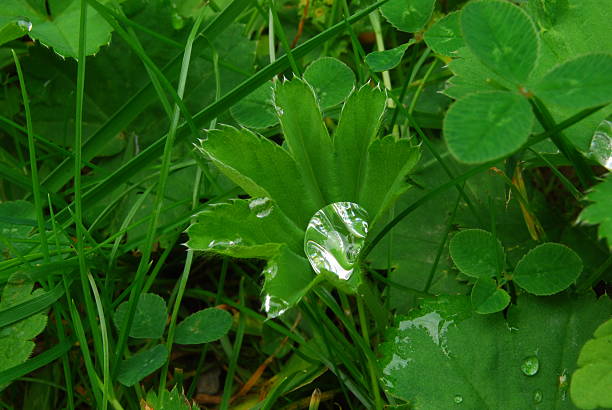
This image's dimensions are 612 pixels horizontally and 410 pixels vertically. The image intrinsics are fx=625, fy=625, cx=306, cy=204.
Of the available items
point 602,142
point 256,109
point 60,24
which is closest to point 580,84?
point 602,142

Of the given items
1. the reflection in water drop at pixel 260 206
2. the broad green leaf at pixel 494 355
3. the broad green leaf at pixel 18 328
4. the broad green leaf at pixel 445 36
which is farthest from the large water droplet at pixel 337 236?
the broad green leaf at pixel 18 328

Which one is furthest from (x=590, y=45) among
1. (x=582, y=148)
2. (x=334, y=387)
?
(x=334, y=387)

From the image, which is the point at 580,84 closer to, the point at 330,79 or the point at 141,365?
the point at 330,79

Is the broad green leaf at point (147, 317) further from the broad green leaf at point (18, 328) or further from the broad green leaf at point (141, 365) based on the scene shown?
the broad green leaf at point (18, 328)

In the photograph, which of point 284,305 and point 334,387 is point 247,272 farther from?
point 284,305

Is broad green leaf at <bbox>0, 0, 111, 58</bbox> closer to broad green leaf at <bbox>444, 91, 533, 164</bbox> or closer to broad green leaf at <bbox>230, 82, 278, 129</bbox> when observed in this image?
broad green leaf at <bbox>230, 82, 278, 129</bbox>

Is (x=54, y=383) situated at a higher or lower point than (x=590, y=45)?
lower
